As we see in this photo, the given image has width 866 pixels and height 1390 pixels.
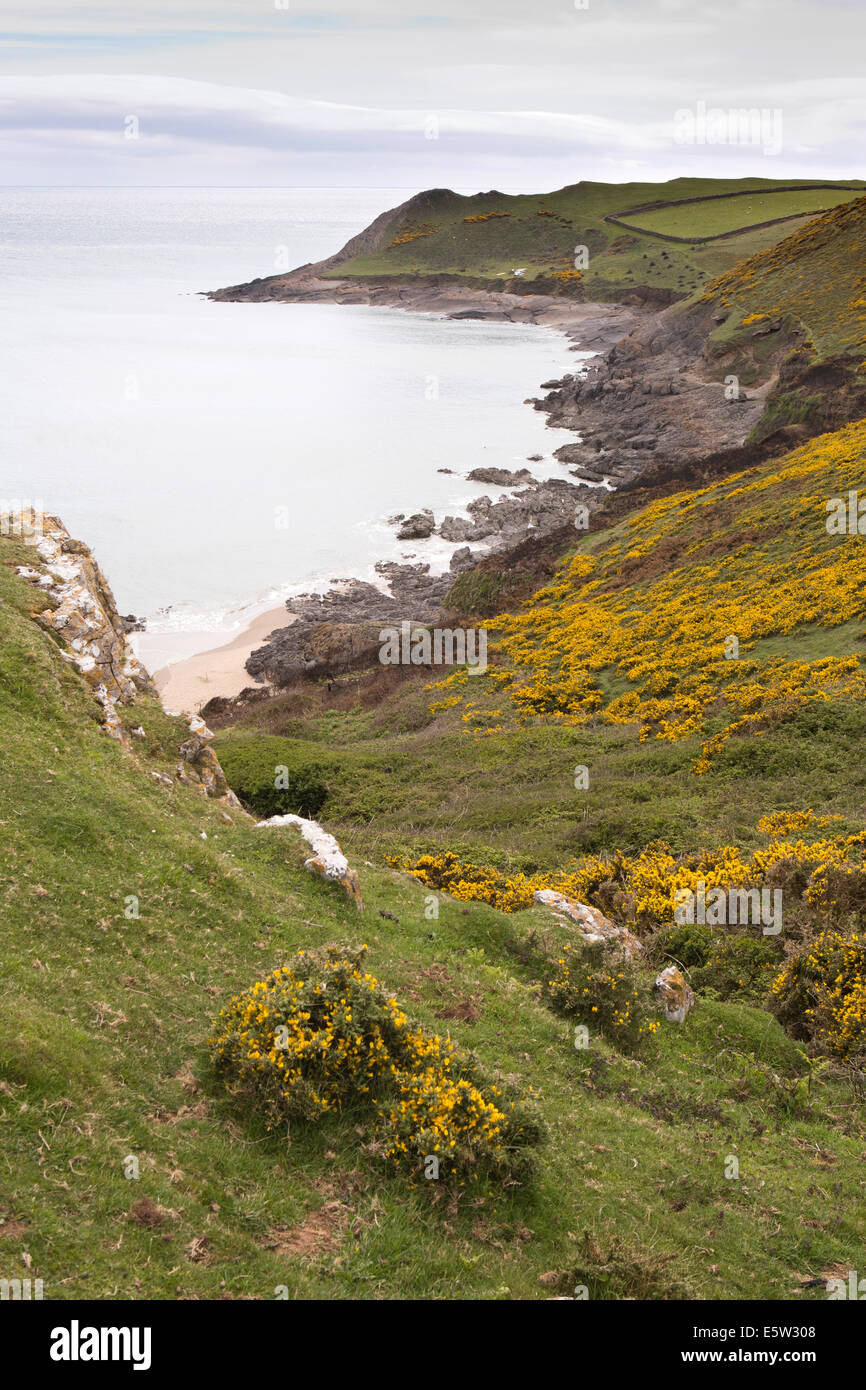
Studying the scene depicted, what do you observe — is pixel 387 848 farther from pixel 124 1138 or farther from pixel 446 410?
pixel 446 410

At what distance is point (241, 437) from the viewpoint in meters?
88.8

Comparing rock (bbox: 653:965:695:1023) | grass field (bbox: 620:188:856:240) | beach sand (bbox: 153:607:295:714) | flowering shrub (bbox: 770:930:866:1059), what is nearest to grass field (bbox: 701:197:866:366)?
beach sand (bbox: 153:607:295:714)

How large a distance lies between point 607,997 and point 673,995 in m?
1.33

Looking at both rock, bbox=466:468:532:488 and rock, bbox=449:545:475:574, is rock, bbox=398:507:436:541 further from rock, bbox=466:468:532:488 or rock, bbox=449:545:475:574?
rock, bbox=466:468:532:488

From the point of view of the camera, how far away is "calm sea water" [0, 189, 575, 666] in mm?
61062

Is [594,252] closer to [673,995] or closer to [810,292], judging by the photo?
[810,292]

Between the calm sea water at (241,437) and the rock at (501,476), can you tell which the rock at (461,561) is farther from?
the rock at (501,476)

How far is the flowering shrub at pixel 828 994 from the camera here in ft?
43.9

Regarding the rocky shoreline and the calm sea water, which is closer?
the rocky shoreline

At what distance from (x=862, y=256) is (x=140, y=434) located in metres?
74.4

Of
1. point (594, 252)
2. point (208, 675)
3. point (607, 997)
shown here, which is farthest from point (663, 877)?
point (594, 252)

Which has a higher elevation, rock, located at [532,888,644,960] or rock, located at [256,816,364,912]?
rock, located at [256,816,364,912]

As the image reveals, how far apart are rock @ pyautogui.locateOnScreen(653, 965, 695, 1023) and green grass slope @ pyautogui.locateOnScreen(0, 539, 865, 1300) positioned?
1.08 ft

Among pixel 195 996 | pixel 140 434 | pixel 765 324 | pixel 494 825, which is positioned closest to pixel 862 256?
pixel 765 324
